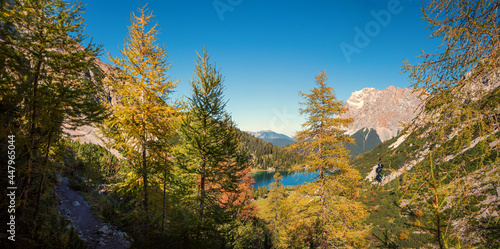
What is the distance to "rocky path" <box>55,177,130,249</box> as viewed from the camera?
8.95 metres

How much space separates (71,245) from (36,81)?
6.22m

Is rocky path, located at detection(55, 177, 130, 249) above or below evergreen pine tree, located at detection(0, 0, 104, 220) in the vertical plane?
below

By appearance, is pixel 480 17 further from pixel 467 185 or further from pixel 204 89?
pixel 204 89

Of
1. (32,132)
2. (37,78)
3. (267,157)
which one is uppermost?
(37,78)

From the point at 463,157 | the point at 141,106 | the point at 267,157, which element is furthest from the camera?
the point at 267,157

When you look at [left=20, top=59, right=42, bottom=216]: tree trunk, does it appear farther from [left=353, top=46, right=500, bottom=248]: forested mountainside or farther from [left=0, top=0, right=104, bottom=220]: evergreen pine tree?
[left=353, top=46, right=500, bottom=248]: forested mountainside

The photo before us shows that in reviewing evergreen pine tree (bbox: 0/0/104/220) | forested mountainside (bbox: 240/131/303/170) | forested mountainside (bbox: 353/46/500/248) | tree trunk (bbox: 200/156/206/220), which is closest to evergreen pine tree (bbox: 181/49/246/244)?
tree trunk (bbox: 200/156/206/220)

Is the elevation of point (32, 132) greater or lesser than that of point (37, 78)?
lesser

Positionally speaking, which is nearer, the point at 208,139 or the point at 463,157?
the point at 463,157

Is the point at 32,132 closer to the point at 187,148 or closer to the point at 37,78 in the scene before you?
the point at 37,78

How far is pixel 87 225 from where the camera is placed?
981cm

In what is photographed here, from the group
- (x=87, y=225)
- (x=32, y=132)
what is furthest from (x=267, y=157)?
(x=32, y=132)

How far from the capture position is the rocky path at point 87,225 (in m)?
8.95

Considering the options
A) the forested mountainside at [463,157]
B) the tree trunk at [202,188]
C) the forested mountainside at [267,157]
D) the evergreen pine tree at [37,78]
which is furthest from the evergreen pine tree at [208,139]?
the forested mountainside at [267,157]
